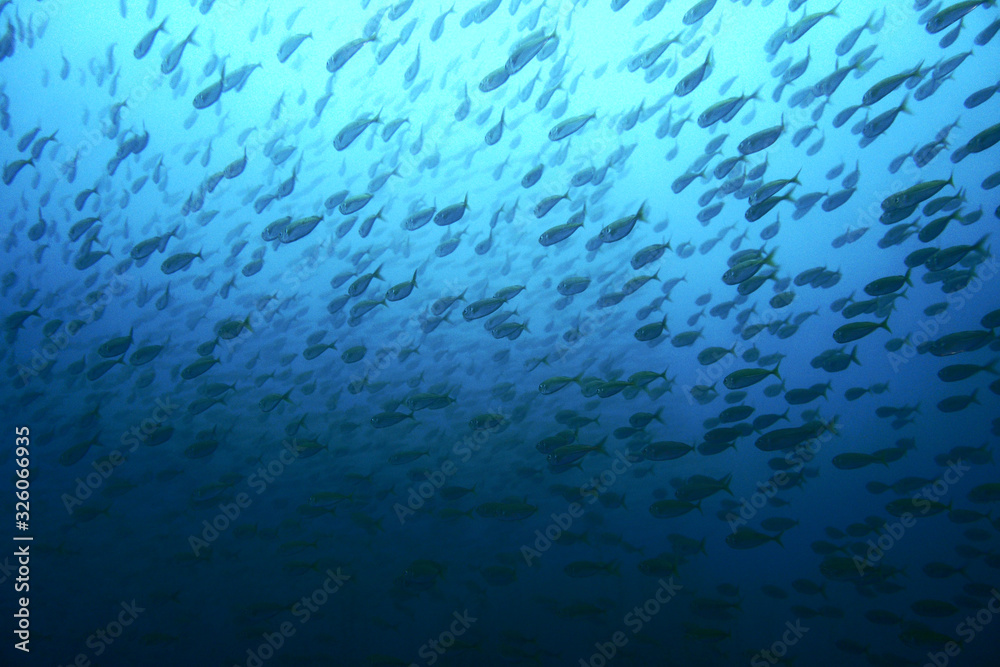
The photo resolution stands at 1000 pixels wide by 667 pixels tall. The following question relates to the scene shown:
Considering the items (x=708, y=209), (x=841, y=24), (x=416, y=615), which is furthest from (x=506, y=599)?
(x=841, y=24)

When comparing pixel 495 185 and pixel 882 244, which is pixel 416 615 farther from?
pixel 495 185

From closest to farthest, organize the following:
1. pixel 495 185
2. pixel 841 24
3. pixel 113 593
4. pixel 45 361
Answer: pixel 45 361 → pixel 113 593 → pixel 841 24 → pixel 495 185

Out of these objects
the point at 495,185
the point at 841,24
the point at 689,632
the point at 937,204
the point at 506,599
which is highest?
the point at 495,185

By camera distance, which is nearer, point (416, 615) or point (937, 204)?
point (937, 204)

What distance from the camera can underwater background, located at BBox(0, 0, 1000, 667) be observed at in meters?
6.17

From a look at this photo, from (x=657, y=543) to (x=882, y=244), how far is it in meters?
11.5

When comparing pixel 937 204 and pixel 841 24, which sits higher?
pixel 841 24

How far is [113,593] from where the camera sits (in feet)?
32.7

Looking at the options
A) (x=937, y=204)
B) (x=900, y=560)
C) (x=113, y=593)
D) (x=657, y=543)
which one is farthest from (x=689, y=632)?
(x=900, y=560)

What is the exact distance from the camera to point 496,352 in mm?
8742

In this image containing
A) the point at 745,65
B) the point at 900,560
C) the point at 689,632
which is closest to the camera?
the point at 689,632

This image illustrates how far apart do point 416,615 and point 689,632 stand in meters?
6.16

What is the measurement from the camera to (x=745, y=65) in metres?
13.6

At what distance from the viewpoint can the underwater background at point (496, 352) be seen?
617 cm
